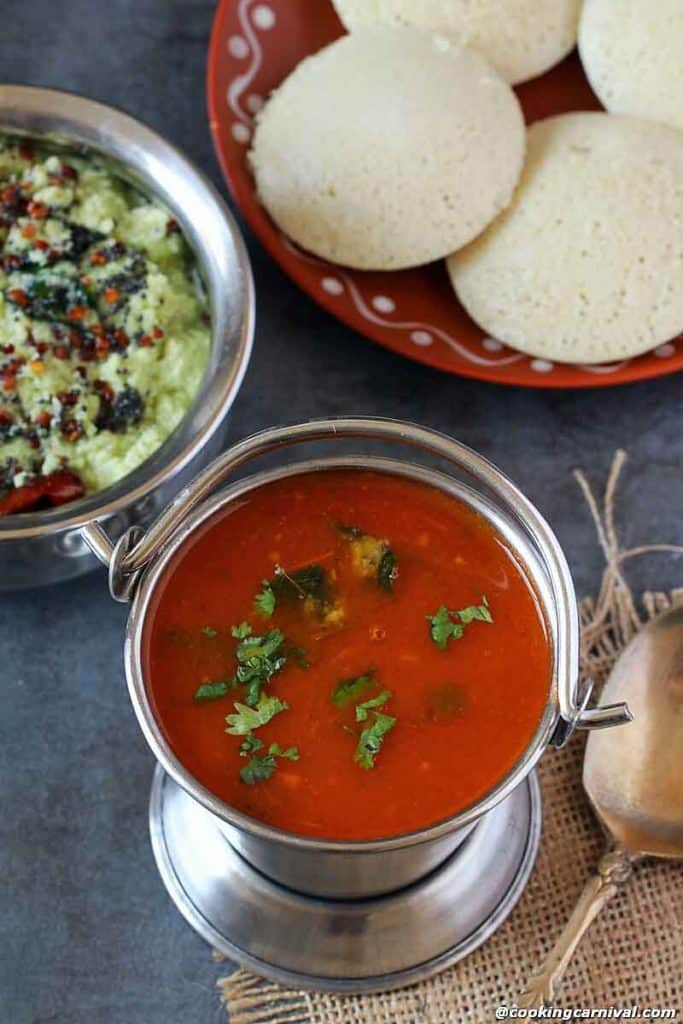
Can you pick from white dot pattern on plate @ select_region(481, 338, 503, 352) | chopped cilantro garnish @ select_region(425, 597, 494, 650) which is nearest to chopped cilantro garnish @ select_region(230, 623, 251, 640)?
chopped cilantro garnish @ select_region(425, 597, 494, 650)

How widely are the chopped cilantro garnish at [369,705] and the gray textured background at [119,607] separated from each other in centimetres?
63

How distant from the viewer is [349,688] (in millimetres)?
1486

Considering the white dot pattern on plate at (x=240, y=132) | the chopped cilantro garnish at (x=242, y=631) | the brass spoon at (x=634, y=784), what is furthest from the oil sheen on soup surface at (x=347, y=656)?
the white dot pattern on plate at (x=240, y=132)

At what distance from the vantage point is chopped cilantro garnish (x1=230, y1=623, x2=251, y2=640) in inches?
59.8

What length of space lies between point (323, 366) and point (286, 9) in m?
0.71

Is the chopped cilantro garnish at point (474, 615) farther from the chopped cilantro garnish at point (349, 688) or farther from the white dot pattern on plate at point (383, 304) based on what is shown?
the white dot pattern on plate at point (383, 304)

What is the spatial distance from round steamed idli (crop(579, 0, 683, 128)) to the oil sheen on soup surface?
1.05 meters

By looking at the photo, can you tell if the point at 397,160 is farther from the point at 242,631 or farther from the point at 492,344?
the point at 242,631

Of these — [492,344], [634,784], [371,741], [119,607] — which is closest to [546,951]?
[634,784]

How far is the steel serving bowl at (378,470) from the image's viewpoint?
1.39 meters

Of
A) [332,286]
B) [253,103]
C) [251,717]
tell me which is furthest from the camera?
[253,103]

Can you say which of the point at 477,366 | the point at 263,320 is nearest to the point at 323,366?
the point at 263,320

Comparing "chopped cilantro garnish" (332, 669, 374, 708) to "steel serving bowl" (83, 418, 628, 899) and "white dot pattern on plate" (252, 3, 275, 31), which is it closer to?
"steel serving bowl" (83, 418, 628, 899)
